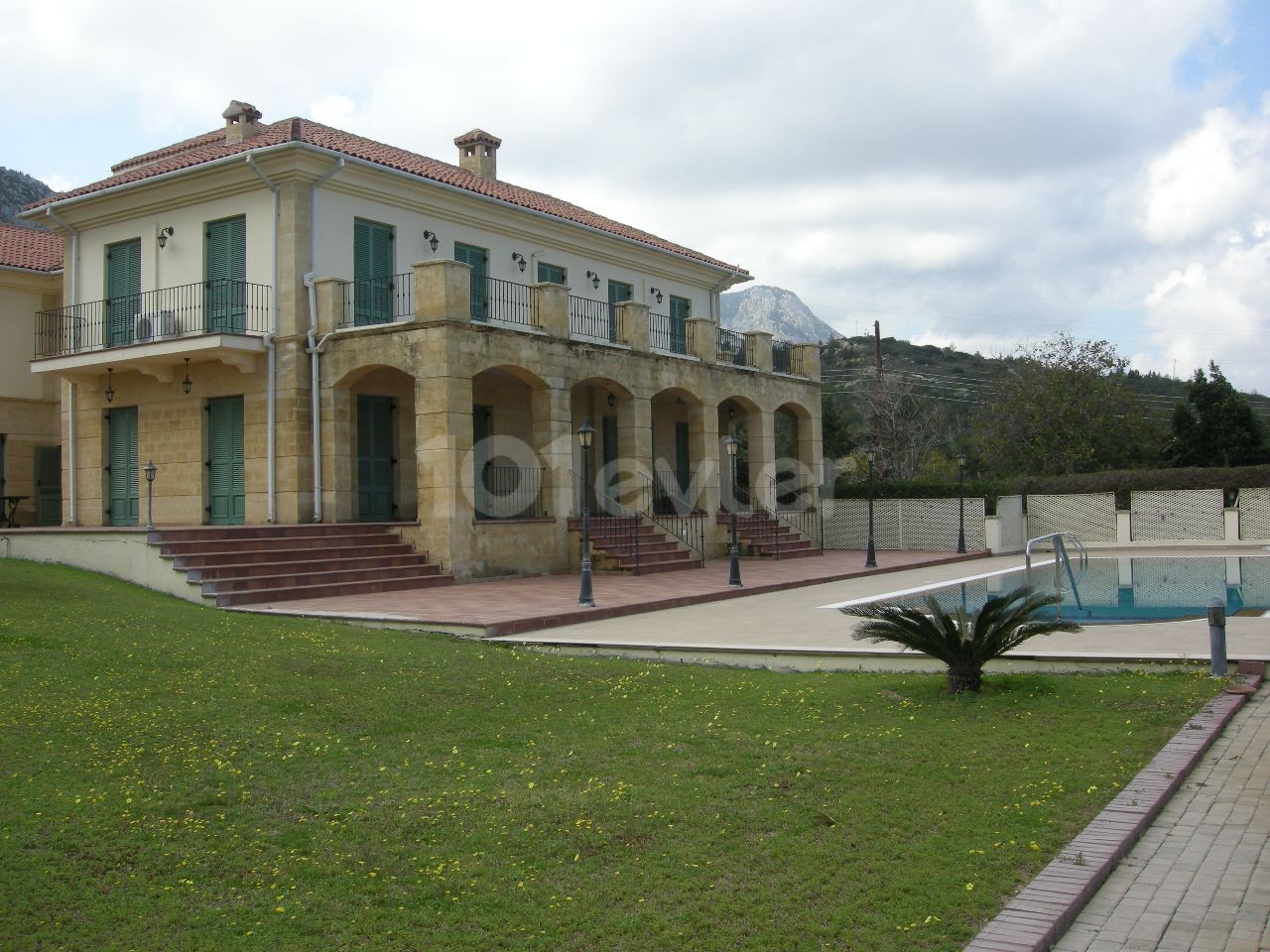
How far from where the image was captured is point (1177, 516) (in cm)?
3481

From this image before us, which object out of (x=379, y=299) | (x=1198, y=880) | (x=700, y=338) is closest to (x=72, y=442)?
(x=379, y=299)

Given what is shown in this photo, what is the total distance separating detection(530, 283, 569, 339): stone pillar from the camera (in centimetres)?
2266

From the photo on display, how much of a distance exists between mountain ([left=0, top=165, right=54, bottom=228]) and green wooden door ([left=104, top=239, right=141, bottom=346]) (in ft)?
158

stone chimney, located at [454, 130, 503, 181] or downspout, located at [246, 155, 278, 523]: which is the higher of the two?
stone chimney, located at [454, 130, 503, 181]

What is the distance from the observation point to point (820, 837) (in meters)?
5.80

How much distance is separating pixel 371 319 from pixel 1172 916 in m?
19.4

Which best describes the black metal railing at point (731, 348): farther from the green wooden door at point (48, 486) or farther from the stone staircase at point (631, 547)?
the green wooden door at point (48, 486)

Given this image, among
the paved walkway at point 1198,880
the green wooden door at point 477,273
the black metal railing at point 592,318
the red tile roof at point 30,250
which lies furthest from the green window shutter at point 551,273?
the paved walkway at point 1198,880

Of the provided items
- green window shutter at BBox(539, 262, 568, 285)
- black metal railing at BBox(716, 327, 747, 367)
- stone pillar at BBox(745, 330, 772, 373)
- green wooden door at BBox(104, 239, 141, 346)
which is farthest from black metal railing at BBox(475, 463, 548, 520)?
stone pillar at BBox(745, 330, 772, 373)

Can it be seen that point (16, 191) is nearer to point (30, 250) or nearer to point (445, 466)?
point (30, 250)

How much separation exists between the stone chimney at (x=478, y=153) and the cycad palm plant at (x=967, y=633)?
72.1 feet

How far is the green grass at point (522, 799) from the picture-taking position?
480cm

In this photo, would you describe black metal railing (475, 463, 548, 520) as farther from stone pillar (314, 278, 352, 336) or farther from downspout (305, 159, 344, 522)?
stone pillar (314, 278, 352, 336)

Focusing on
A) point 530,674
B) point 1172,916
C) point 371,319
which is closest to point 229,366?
point 371,319
